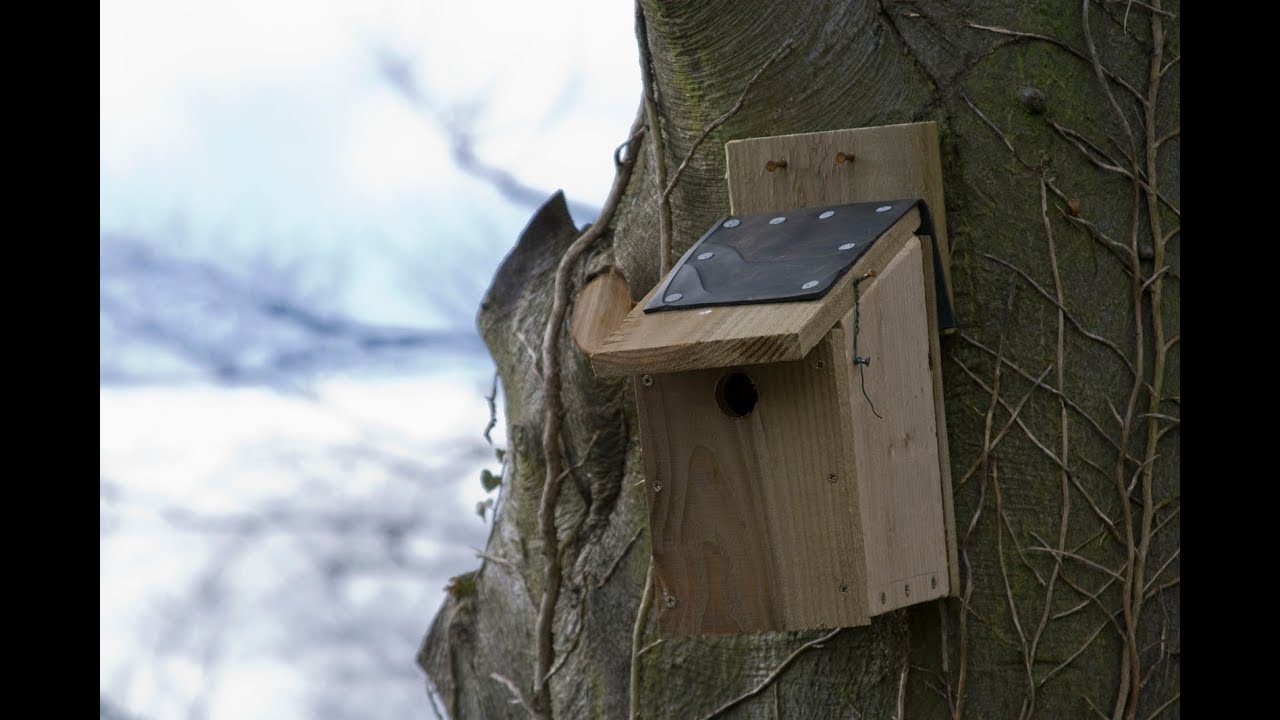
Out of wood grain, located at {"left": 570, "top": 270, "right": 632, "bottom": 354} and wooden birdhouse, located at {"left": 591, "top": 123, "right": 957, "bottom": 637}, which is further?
wood grain, located at {"left": 570, "top": 270, "right": 632, "bottom": 354}

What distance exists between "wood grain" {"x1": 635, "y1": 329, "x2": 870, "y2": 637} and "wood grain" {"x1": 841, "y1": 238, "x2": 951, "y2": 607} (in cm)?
5

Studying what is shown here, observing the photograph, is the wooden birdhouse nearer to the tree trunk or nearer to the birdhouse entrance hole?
the birdhouse entrance hole

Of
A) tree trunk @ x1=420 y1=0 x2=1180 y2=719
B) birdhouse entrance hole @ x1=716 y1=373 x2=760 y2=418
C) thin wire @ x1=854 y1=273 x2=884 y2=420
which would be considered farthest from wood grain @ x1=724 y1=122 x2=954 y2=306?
birdhouse entrance hole @ x1=716 y1=373 x2=760 y2=418

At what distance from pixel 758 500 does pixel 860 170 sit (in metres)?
0.72

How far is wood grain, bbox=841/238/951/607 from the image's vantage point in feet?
6.66

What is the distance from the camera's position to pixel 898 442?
217 cm

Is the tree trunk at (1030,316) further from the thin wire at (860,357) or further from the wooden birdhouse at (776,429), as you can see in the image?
the thin wire at (860,357)

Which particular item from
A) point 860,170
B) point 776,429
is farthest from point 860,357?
point 860,170

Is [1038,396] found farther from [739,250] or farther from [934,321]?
[739,250]

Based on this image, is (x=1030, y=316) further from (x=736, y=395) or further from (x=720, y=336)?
(x=720, y=336)

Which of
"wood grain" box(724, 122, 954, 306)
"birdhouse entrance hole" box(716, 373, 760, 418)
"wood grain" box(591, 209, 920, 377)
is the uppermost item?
"wood grain" box(724, 122, 954, 306)

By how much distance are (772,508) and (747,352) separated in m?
0.29

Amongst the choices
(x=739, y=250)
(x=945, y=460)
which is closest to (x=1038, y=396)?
(x=945, y=460)

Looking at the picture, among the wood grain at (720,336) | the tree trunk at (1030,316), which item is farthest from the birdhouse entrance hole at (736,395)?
the tree trunk at (1030,316)
